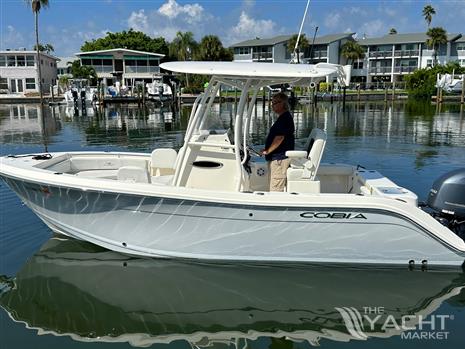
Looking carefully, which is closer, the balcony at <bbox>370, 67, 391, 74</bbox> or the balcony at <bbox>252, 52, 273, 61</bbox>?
the balcony at <bbox>370, 67, 391, 74</bbox>

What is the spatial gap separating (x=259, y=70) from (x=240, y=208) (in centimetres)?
161

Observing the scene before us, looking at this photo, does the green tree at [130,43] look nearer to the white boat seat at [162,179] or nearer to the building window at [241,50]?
the building window at [241,50]

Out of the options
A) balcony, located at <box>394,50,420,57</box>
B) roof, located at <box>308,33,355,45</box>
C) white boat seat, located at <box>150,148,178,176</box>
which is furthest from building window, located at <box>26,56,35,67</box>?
white boat seat, located at <box>150,148,178,176</box>

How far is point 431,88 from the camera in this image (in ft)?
172

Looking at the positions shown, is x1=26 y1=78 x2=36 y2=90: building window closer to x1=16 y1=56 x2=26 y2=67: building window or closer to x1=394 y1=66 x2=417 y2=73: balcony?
x1=16 y1=56 x2=26 y2=67: building window

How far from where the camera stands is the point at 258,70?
5.32 m

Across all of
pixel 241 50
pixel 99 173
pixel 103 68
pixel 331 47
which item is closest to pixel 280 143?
pixel 99 173

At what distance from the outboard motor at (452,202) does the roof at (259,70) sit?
1904mm

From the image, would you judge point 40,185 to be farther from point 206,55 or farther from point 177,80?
point 206,55

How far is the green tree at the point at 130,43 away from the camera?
68.8m

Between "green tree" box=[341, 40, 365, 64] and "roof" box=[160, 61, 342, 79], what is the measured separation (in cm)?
6463

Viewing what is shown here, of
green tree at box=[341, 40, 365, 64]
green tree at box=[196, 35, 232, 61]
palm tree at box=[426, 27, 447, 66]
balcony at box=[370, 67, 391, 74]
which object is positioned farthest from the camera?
balcony at box=[370, 67, 391, 74]

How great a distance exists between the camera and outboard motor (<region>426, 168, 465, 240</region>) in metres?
5.43

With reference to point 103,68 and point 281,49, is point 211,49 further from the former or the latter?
point 103,68
